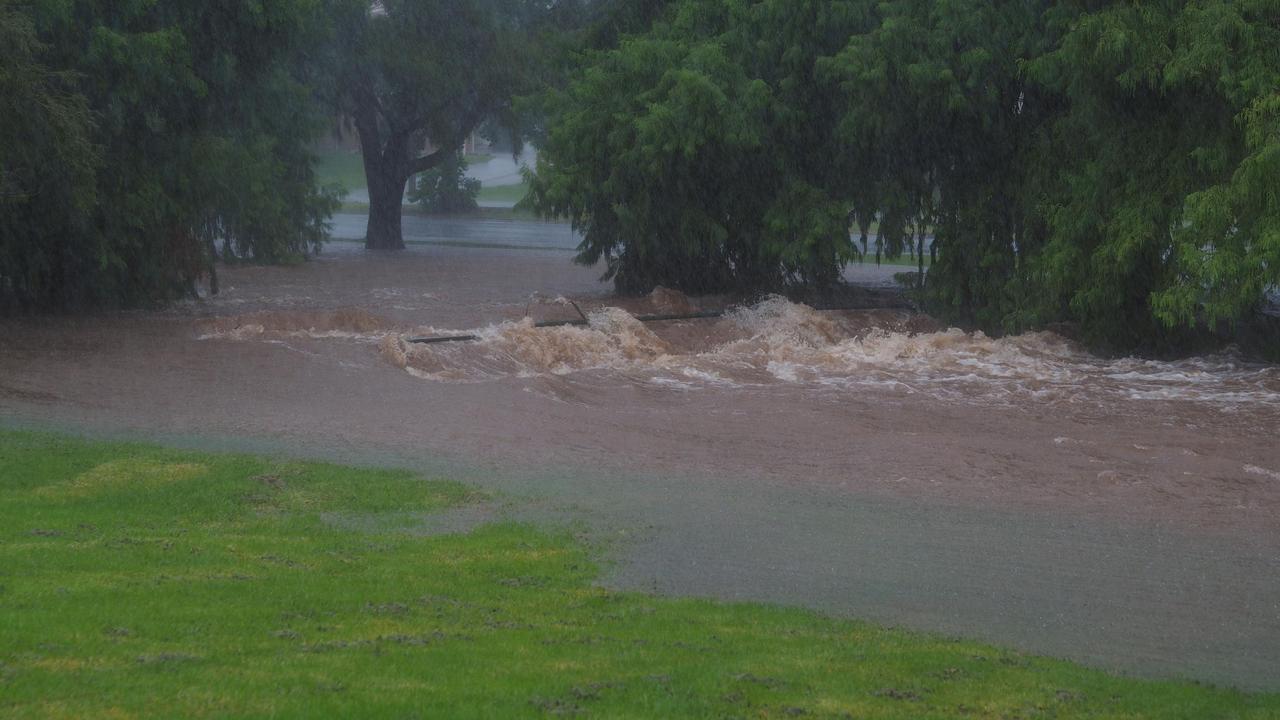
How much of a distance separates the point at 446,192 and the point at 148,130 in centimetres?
4483

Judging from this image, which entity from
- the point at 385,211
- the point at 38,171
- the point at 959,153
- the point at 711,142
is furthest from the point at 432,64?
the point at 38,171

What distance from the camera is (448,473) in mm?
13125

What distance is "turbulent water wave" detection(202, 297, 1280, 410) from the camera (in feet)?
66.3

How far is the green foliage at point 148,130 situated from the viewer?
21.7 m

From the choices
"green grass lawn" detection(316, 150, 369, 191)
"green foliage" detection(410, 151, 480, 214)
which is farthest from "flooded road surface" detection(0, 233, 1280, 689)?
"green grass lawn" detection(316, 150, 369, 191)

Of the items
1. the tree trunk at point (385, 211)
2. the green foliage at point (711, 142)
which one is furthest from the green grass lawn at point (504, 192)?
the green foliage at point (711, 142)

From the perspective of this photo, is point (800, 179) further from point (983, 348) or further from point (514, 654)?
point (514, 654)

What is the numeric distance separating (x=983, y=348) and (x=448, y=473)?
13.2 metres

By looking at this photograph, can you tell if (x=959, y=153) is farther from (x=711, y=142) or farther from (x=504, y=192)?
(x=504, y=192)

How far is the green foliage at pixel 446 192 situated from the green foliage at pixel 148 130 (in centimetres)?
3989

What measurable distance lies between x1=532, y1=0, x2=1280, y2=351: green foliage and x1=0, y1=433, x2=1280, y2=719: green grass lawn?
44.9ft

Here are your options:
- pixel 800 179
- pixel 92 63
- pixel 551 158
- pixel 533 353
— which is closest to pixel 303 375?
pixel 533 353

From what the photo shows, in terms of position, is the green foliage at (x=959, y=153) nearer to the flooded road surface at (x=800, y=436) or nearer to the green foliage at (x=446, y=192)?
the flooded road surface at (x=800, y=436)

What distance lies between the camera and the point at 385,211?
145ft
